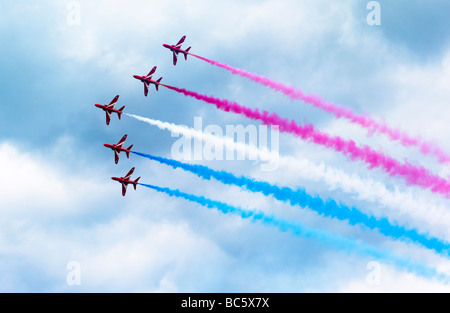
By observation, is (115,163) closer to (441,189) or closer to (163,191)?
(163,191)

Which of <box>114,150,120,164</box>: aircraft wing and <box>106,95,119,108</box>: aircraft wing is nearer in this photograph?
<box>114,150,120,164</box>: aircraft wing

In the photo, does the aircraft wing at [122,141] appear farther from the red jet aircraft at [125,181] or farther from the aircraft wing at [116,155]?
the red jet aircraft at [125,181]

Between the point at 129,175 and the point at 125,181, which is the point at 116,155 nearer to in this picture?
the point at 129,175

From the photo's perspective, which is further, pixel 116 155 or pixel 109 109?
pixel 109 109

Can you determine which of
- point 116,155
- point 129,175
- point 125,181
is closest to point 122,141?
point 116,155

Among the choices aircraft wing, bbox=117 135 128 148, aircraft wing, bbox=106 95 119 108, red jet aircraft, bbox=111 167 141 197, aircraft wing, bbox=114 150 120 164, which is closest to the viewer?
red jet aircraft, bbox=111 167 141 197

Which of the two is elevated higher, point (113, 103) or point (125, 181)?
point (113, 103)

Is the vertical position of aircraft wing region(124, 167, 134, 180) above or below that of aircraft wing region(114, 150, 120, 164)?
below

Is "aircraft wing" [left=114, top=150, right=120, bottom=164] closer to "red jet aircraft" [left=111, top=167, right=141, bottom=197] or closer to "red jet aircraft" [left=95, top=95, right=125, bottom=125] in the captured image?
"red jet aircraft" [left=111, top=167, right=141, bottom=197]

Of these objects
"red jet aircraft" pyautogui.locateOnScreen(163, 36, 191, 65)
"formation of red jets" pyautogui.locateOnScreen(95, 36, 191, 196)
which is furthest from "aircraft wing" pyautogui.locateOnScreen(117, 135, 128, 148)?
"red jet aircraft" pyautogui.locateOnScreen(163, 36, 191, 65)

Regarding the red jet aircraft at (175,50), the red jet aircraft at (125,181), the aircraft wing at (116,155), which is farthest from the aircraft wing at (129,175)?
the red jet aircraft at (175,50)

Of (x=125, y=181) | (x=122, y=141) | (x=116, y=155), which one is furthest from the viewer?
(x=122, y=141)

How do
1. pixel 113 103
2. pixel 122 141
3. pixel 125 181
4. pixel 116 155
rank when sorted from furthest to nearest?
1. pixel 113 103
2. pixel 122 141
3. pixel 116 155
4. pixel 125 181
